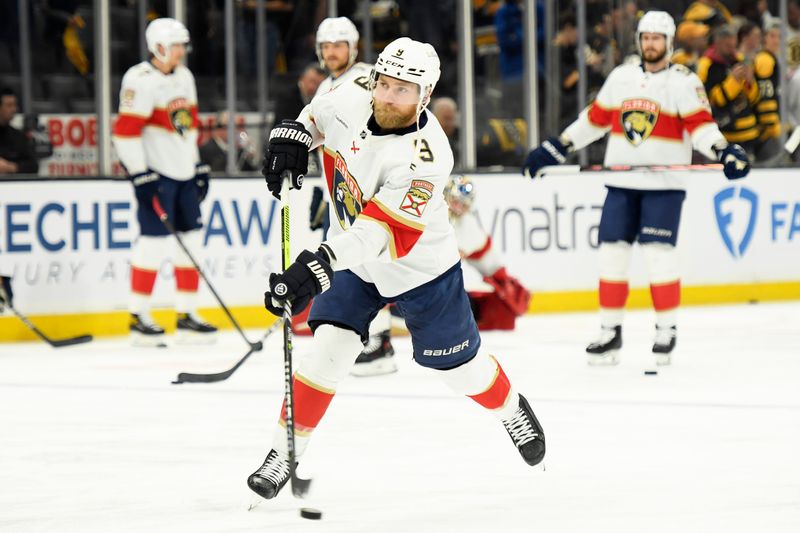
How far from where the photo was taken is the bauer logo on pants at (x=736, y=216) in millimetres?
8258

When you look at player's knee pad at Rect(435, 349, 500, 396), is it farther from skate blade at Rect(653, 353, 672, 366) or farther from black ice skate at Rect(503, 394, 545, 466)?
skate blade at Rect(653, 353, 672, 366)

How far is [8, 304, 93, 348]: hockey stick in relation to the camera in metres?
6.32

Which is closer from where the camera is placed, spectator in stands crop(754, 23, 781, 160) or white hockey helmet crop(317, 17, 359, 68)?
white hockey helmet crop(317, 17, 359, 68)

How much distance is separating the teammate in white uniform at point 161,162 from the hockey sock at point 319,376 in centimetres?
354

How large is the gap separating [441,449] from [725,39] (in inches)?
214

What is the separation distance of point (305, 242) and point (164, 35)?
1250 millimetres

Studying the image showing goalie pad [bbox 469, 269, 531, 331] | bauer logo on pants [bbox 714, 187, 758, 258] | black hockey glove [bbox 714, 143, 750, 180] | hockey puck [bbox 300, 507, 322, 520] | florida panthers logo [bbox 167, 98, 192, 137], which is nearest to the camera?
hockey puck [bbox 300, 507, 322, 520]

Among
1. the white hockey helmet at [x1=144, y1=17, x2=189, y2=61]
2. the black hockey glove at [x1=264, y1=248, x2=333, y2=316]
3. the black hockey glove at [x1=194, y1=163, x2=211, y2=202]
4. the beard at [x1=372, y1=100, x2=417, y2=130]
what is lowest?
the black hockey glove at [x1=264, y1=248, x2=333, y2=316]

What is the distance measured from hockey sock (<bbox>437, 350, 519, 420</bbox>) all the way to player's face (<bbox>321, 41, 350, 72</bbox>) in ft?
7.71

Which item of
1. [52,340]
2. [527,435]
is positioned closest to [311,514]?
[527,435]

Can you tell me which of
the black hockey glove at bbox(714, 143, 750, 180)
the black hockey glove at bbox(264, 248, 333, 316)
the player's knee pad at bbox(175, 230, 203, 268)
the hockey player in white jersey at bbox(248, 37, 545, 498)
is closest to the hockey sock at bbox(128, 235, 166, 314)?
Answer: the player's knee pad at bbox(175, 230, 203, 268)

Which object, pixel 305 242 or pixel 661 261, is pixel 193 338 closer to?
pixel 305 242

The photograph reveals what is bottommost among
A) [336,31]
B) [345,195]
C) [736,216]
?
[736,216]

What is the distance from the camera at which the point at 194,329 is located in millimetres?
6598
